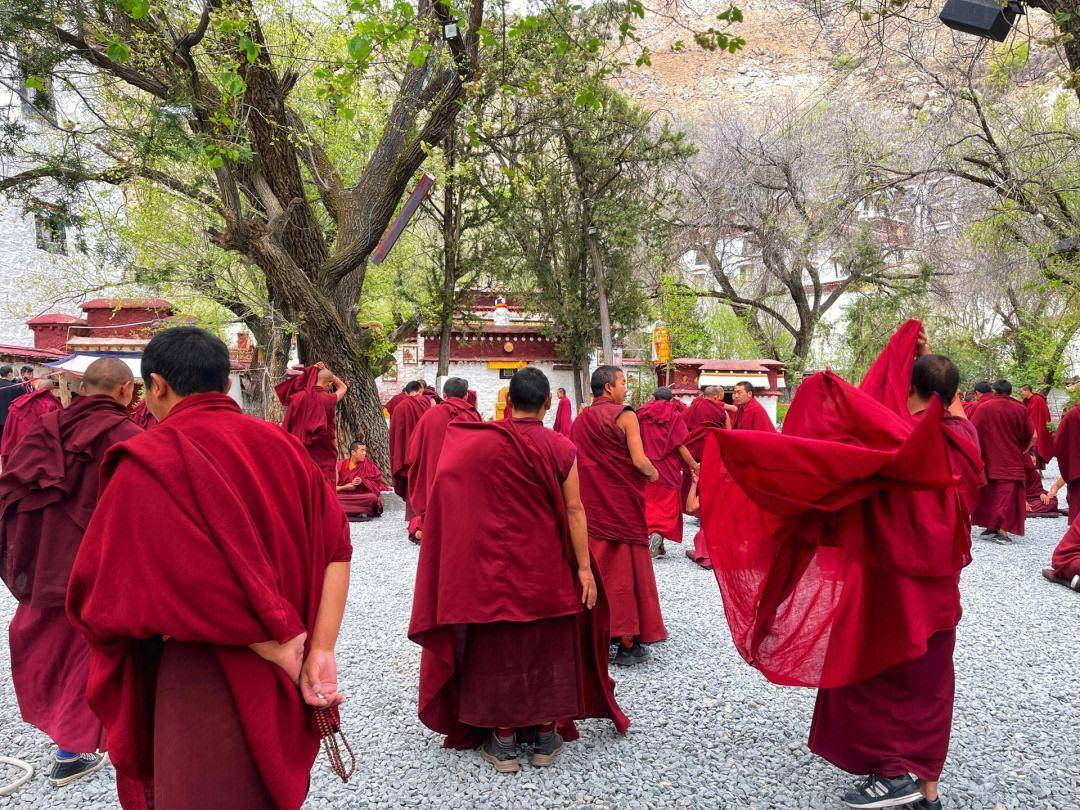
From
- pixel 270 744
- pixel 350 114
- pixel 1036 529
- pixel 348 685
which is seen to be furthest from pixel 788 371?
pixel 270 744

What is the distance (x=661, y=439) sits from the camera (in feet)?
23.4

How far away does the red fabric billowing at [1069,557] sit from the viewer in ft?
20.7

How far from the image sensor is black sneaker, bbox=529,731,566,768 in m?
3.40

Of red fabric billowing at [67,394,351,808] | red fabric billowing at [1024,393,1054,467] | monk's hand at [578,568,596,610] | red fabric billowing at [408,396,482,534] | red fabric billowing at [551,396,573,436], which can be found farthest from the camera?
red fabric billowing at [1024,393,1054,467]

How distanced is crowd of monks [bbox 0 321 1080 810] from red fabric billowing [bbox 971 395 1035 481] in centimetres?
620

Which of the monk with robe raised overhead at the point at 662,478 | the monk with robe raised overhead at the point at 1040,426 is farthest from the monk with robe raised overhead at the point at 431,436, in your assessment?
the monk with robe raised overhead at the point at 1040,426

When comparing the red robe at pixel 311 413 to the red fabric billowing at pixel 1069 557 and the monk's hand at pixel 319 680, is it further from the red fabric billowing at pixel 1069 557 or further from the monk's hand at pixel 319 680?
the red fabric billowing at pixel 1069 557

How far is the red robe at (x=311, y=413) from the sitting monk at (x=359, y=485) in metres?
1.39

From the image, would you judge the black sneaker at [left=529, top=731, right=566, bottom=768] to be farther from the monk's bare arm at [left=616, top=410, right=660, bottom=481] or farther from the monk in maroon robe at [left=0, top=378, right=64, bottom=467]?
the monk in maroon robe at [left=0, top=378, right=64, bottom=467]

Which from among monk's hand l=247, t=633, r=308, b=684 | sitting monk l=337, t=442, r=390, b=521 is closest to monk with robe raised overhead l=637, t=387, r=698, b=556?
sitting monk l=337, t=442, r=390, b=521

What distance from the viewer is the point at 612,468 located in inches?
182

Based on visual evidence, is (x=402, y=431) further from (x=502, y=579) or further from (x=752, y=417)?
(x=502, y=579)

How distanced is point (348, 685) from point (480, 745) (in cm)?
119

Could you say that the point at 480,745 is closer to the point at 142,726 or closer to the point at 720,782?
the point at 720,782
